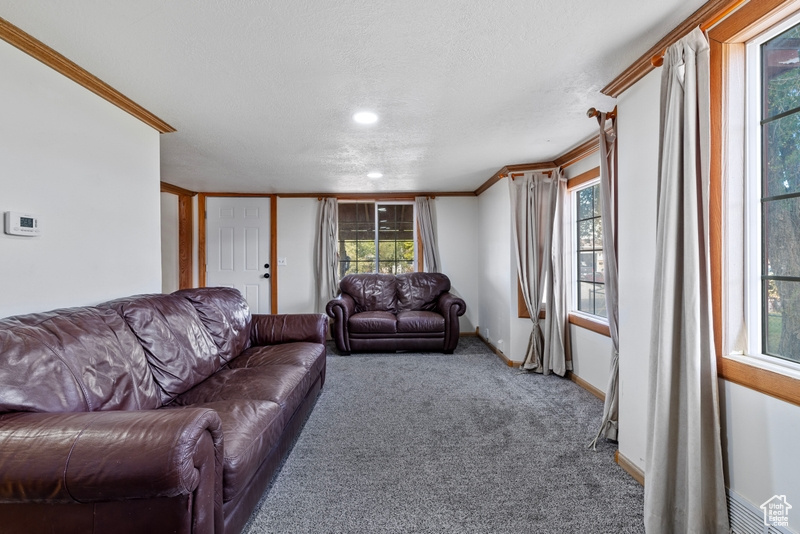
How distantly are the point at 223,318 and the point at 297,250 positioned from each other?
2.87 metres

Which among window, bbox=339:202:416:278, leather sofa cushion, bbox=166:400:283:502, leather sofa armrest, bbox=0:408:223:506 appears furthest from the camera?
window, bbox=339:202:416:278

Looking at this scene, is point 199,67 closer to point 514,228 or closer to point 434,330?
point 514,228

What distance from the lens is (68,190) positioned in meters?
1.89

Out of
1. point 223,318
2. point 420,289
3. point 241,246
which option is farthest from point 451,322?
point 241,246

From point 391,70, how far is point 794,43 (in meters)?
1.65

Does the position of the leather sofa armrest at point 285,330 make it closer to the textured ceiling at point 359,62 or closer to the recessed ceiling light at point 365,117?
the textured ceiling at point 359,62

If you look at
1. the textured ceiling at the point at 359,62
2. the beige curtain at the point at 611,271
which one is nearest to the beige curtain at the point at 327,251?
the textured ceiling at the point at 359,62

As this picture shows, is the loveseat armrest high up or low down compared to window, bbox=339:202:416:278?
down

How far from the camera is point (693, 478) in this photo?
53.0 inches

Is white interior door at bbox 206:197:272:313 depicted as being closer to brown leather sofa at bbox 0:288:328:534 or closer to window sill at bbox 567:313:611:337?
brown leather sofa at bbox 0:288:328:534

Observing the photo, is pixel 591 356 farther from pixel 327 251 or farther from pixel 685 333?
pixel 327 251

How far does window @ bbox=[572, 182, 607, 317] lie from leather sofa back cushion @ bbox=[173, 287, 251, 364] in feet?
10.3

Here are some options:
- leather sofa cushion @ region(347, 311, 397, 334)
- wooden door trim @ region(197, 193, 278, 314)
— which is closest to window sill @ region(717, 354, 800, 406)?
leather sofa cushion @ region(347, 311, 397, 334)

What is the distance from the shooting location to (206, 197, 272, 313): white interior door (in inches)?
208
